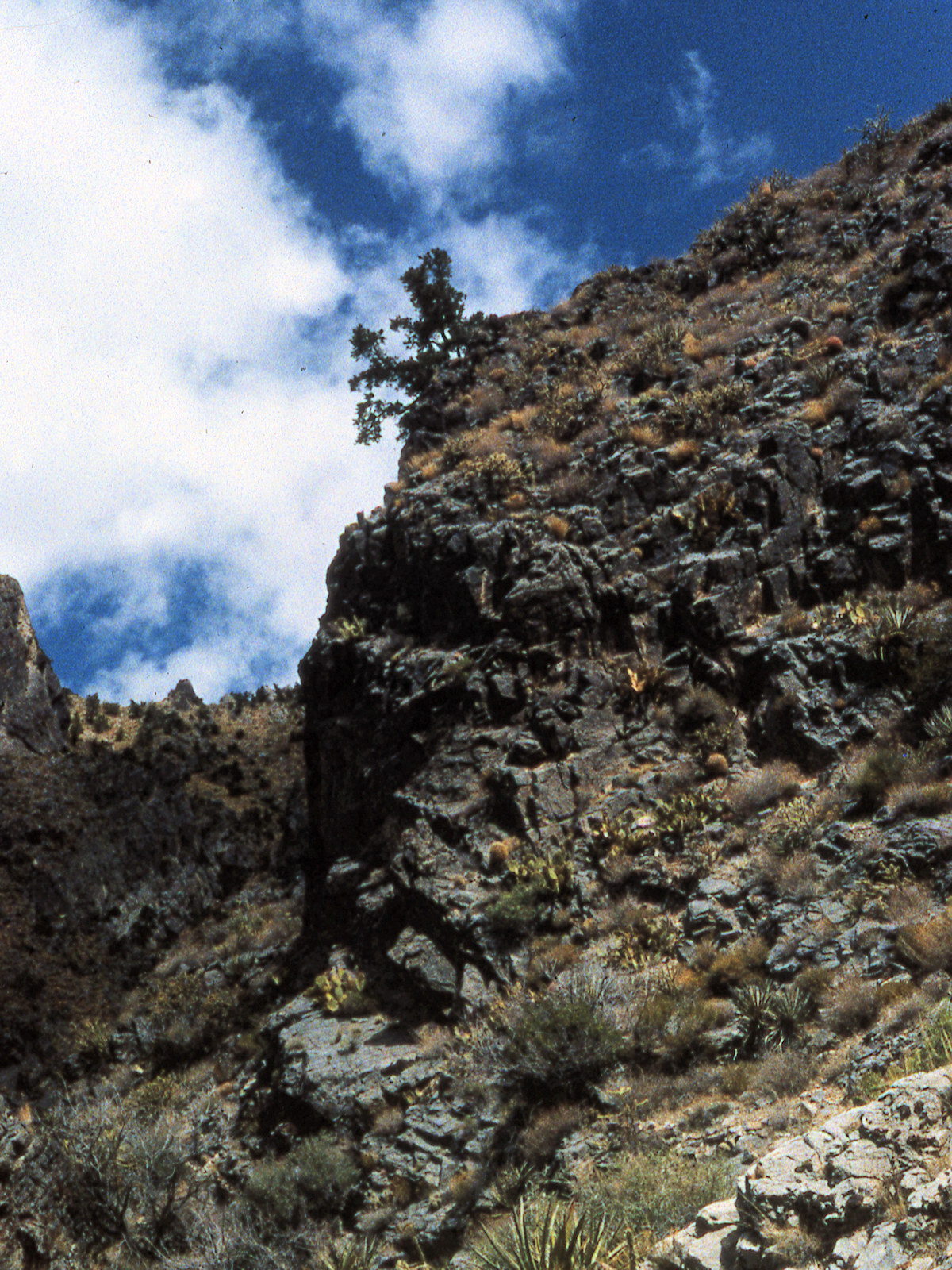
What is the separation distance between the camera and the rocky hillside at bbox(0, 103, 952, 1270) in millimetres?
8883

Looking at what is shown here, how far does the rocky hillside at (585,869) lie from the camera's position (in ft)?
29.1

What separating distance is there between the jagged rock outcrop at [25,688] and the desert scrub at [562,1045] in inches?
967

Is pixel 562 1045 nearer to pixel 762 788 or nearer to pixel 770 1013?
pixel 770 1013

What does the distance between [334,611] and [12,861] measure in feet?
40.6

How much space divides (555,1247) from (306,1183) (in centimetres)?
688

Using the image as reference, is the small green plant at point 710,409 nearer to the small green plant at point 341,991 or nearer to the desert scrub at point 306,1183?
the small green plant at point 341,991

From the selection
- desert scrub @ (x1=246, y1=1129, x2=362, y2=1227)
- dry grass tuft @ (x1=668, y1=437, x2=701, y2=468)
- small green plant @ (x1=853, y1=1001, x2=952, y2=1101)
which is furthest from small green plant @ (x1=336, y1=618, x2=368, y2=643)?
small green plant @ (x1=853, y1=1001, x2=952, y2=1101)

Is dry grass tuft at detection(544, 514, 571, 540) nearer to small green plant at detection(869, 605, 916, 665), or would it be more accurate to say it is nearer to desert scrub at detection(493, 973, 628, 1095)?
small green plant at detection(869, 605, 916, 665)

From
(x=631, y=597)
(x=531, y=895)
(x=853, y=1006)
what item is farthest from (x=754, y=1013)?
(x=631, y=597)

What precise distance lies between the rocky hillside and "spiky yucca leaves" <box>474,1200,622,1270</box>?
0.06 meters

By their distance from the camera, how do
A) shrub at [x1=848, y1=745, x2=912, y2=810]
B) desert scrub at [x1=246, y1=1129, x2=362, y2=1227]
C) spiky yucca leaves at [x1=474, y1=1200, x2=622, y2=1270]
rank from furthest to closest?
shrub at [x1=848, y1=745, x2=912, y2=810] → desert scrub at [x1=246, y1=1129, x2=362, y2=1227] → spiky yucca leaves at [x1=474, y1=1200, x2=622, y2=1270]

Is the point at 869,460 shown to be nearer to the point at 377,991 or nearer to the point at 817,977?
the point at 817,977

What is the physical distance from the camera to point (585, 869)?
13883mm

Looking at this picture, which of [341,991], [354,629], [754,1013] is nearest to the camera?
[754,1013]
